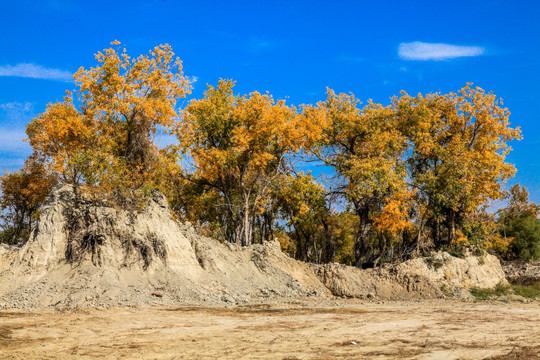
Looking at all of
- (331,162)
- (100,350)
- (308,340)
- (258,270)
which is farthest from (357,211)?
(100,350)

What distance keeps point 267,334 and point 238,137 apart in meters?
13.8

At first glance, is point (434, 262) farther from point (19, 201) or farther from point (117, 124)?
point (19, 201)

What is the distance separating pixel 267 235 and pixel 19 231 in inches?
657

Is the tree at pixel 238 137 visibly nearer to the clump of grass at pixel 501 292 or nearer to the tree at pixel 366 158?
the tree at pixel 366 158

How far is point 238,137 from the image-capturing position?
24.1m

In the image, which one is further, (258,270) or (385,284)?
(385,284)

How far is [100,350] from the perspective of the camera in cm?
986

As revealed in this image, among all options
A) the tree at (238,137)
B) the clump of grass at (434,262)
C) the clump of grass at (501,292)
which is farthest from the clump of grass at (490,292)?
the tree at (238,137)

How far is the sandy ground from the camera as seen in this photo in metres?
9.39

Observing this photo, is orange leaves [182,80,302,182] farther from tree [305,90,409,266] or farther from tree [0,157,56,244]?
tree [0,157,56,244]

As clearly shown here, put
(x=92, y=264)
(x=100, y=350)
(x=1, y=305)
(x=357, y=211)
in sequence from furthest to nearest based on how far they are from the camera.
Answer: (x=357, y=211) → (x=92, y=264) → (x=1, y=305) → (x=100, y=350)

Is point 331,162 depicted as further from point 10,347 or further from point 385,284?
point 10,347

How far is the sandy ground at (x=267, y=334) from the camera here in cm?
939

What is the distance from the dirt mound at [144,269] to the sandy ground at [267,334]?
1.49 m
